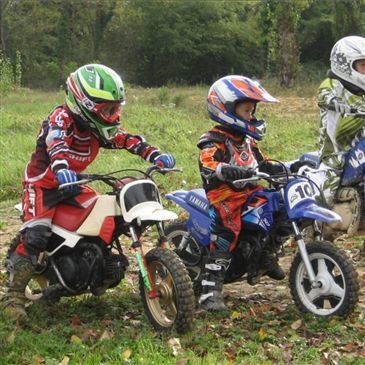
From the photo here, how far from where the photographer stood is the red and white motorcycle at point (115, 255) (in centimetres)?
489

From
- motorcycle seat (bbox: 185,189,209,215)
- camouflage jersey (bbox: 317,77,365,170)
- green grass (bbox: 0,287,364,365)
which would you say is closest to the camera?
green grass (bbox: 0,287,364,365)

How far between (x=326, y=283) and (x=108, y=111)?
196 centimetres

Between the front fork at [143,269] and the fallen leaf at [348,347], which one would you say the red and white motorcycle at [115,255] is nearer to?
the front fork at [143,269]

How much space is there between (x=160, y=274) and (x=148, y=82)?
4273 centimetres

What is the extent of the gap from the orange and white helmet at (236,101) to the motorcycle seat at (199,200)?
713 mm

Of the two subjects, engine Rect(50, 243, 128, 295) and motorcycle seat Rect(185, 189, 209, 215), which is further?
motorcycle seat Rect(185, 189, 209, 215)

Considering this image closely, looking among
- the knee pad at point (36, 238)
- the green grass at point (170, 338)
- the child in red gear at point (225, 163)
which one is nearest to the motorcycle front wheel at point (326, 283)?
the green grass at point (170, 338)

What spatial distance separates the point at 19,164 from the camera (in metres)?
11.8

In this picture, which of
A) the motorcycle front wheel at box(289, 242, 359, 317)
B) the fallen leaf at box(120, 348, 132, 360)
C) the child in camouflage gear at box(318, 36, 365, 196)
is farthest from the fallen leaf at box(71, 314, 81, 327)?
the child in camouflage gear at box(318, 36, 365, 196)

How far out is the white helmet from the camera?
6324 millimetres

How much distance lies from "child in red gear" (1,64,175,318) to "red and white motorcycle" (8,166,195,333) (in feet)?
0.41

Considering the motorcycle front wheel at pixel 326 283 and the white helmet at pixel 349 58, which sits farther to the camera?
the white helmet at pixel 349 58

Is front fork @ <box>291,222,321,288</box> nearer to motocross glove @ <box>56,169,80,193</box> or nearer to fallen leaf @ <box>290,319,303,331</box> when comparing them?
fallen leaf @ <box>290,319,303,331</box>

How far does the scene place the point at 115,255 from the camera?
5.36m
